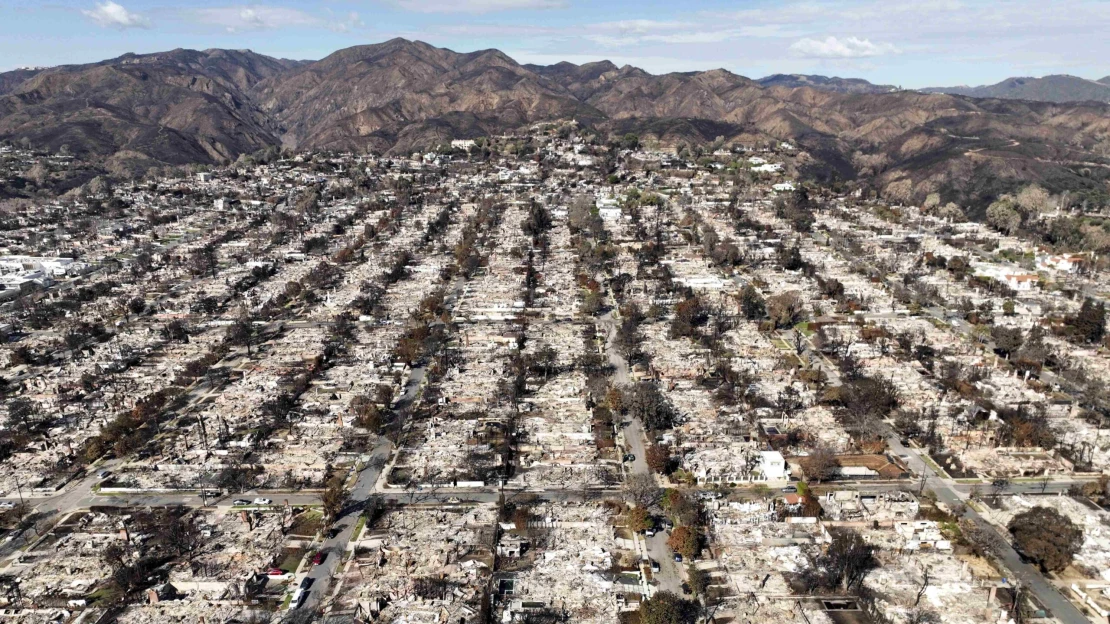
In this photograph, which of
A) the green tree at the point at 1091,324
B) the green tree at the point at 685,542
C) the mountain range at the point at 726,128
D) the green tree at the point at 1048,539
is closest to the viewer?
the green tree at the point at 1048,539

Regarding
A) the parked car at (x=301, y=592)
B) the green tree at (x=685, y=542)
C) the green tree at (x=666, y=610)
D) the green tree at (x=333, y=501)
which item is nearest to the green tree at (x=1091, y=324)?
the green tree at (x=685, y=542)

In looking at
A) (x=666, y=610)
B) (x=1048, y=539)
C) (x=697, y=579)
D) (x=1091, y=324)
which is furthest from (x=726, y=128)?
(x=666, y=610)

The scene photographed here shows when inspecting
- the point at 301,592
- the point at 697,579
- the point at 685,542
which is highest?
the point at 685,542

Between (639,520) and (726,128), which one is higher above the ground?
(726,128)

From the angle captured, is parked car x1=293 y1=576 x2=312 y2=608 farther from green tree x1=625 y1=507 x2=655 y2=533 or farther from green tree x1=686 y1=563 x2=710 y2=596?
green tree x1=686 y1=563 x2=710 y2=596

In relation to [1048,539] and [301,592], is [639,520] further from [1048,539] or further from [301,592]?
[1048,539]

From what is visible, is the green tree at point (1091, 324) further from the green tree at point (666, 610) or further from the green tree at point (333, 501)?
the green tree at point (333, 501)

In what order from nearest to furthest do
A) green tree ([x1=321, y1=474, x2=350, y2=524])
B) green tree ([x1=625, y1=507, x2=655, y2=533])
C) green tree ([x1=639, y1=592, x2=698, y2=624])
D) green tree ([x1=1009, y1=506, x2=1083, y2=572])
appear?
green tree ([x1=639, y1=592, x2=698, y2=624]) → green tree ([x1=1009, y1=506, x2=1083, y2=572]) → green tree ([x1=625, y1=507, x2=655, y2=533]) → green tree ([x1=321, y1=474, x2=350, y2=524])

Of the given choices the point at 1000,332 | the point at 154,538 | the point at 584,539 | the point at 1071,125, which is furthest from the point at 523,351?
the point at 1071,125

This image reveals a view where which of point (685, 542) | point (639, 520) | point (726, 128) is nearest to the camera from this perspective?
point (685, 542)

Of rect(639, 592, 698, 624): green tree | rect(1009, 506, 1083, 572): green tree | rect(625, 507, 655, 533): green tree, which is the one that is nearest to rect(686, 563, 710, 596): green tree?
rect(639, 592, 698, 624): green tree

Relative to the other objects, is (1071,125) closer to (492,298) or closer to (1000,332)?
(1000,332)
